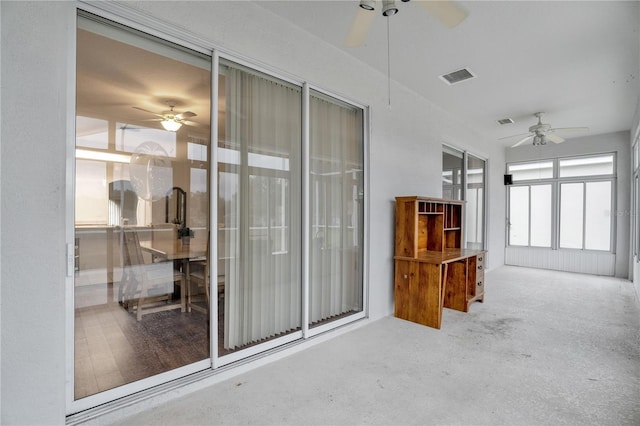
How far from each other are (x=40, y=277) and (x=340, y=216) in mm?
2519

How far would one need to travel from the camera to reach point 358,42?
2256 millimetres

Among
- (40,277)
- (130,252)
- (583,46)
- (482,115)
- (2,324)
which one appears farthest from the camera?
(482,115)

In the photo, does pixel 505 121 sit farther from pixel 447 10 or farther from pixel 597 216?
pixel 447 10

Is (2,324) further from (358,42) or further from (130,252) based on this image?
(358,42)

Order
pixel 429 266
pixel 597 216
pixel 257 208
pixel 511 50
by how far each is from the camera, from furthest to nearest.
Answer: pixel 597 216 → pixel 429 266 → pixel 511 50 → pixel 257 208

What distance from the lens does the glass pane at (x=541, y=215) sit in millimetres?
7293

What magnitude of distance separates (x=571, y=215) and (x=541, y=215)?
55 centimetres

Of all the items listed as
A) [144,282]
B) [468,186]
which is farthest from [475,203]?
[144,282]

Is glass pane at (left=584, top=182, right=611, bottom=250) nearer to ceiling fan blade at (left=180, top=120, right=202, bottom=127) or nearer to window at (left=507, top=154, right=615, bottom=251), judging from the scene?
window at (left=507, top=154, right=615, bottom=251)

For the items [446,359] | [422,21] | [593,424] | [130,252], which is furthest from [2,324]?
[422,21]

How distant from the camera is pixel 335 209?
11.3ft

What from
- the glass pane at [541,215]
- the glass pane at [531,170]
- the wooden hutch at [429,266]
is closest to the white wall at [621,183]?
the glass pane at [531,170]

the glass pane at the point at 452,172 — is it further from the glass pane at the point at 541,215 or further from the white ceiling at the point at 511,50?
the glass pane at the point at 541,215

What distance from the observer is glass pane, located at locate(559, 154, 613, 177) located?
6.65m
